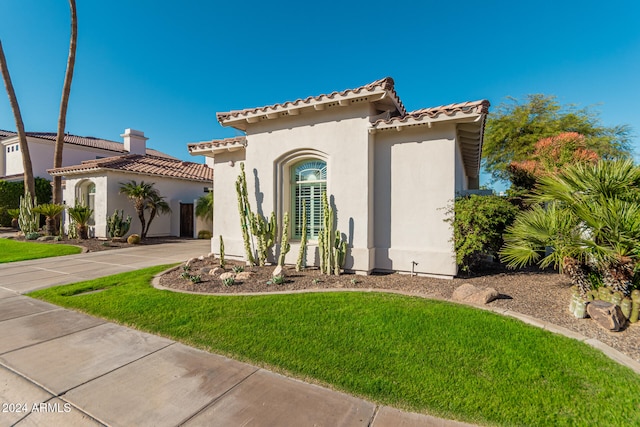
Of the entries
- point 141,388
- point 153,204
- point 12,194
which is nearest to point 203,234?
point 153,204

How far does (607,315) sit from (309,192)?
285 inches

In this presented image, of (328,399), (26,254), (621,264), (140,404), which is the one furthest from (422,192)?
(26,254)

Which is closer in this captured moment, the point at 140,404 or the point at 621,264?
the point at 140,404

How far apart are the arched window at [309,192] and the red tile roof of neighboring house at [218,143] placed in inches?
86.4

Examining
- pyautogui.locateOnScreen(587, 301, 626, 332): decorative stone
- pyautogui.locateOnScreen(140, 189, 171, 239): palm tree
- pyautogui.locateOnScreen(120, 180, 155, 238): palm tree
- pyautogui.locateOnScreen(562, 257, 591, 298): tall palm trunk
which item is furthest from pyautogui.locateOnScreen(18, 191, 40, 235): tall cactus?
pyautogui.locateOnScreen(587, 301, 626, 332): decorative stone

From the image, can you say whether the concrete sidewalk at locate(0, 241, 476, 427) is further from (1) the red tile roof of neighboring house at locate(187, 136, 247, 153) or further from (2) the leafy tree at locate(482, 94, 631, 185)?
(2) the leafy tree at locate(482, 94, 631, 185)

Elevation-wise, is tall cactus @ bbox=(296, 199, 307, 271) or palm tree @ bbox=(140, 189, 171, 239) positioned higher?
palm tree @ bbox=(140, 189, 171, 239)

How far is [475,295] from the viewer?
20.1 ft

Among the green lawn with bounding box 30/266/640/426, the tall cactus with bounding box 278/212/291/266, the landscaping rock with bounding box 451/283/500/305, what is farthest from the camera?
the tall cactus with bounding box 278/212/291/266

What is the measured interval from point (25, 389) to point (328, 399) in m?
3.47

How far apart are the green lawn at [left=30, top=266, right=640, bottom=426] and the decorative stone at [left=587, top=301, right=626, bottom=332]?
978 mm

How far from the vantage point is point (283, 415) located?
2988 millimetres

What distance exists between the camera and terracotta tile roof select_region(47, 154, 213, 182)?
17.7 m

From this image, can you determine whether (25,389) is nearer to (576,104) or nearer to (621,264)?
(621,264)
